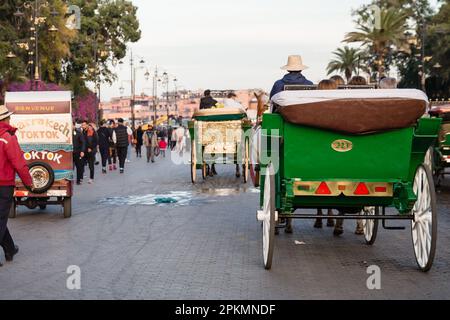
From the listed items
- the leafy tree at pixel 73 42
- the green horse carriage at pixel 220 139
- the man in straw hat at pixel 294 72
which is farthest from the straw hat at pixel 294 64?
the leafy tree at pixel 73 42

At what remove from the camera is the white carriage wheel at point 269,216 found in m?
8.21

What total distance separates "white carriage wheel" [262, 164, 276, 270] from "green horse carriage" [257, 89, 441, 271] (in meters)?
0.01

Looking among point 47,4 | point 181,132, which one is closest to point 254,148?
point 181,132

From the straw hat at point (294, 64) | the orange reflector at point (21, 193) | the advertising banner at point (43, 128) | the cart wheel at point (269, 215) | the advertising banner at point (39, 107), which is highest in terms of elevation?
the straw hat at point (294, 64)

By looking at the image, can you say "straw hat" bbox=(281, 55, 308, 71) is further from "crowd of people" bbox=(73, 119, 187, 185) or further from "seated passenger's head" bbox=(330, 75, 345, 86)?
"crowd of people" bbox=(73, 119, 187, 185)

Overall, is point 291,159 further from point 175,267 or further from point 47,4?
point 47,4

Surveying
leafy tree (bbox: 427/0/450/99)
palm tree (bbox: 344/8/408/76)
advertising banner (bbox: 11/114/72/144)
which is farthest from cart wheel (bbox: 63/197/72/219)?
palm tree (bbox: 344/8/408/76)

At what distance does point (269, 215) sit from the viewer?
27.6 feet

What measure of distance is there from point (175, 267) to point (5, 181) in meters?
2.11

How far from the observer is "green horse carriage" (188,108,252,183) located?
848 inches

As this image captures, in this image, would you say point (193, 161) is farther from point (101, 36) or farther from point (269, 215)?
point (101, 36)

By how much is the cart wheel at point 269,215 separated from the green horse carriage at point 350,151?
1 centimetres

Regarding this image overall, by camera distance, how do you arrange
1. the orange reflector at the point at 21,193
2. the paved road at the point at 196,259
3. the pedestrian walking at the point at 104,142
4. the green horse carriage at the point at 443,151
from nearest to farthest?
the paved road at the point at 196,259, the orange reflector at the point at 21,193, the green horse carriage at the point at 443,151, the pedestrian walking at the point at 104,142

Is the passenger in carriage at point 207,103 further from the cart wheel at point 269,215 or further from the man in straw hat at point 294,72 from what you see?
the cart wheel at point 269,215
